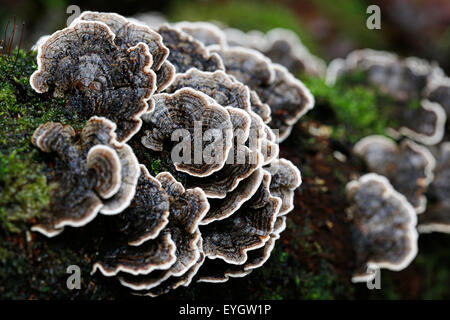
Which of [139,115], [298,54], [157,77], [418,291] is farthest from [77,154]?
[418,291]

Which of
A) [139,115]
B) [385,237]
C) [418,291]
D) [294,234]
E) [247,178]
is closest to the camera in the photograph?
[139,115]

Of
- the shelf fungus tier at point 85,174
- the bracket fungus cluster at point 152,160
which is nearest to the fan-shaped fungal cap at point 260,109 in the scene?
the bracket fungus cluster at point 152,160

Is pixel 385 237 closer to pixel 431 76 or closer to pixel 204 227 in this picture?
pixel 204 227

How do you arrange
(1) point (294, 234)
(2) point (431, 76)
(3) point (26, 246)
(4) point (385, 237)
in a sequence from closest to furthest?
(3) point (26, 246) → (1) point (294, 234) → (4) point (385, 237) → (2) point (431, 76)

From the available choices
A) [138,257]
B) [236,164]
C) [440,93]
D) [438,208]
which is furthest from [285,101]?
[440,93]

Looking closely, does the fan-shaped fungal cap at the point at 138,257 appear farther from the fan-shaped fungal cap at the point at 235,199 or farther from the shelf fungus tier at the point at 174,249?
the fan-shaped fungal cap at the point at 235,199

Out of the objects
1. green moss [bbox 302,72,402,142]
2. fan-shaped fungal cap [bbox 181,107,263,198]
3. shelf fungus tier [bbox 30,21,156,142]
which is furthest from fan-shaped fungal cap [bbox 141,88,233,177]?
green moss [bbox 302,72,402,142]

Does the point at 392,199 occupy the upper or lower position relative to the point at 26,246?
upper
